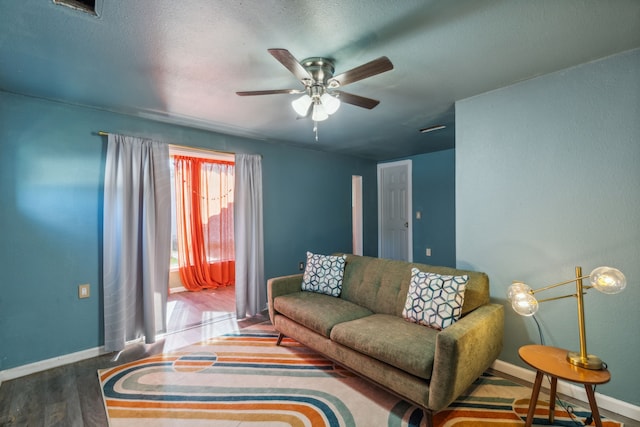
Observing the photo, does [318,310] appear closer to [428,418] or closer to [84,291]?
[428,418]

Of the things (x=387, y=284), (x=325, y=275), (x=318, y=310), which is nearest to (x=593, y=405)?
(x=387, y=284)

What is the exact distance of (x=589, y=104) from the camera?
195 centimetres

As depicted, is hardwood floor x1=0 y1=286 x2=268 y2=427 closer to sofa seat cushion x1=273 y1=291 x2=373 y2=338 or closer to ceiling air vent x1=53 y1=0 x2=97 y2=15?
sofa seat cushion x1=273 y1=291 x2=373 y2=338

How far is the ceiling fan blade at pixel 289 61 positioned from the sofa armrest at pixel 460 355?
1716 millimetres

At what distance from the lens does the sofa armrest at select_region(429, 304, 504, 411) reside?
1.60 metres

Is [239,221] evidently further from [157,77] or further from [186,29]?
[186,29]

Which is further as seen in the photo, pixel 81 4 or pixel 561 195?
pixel 561 195

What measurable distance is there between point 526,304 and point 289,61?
188cm

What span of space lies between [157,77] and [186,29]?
0.73m

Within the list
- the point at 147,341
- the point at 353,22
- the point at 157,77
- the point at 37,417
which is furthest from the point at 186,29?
the point at 147,341

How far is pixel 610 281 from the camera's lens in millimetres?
1473

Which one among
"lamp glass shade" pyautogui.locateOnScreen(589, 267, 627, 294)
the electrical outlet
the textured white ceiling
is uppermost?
the textured white ceiling

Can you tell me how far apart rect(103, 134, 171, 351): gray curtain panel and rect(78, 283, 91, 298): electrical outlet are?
132mm

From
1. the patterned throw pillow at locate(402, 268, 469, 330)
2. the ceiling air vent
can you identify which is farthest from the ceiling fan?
the patterned throw pillow at locate(402, 268, 469, 330)
